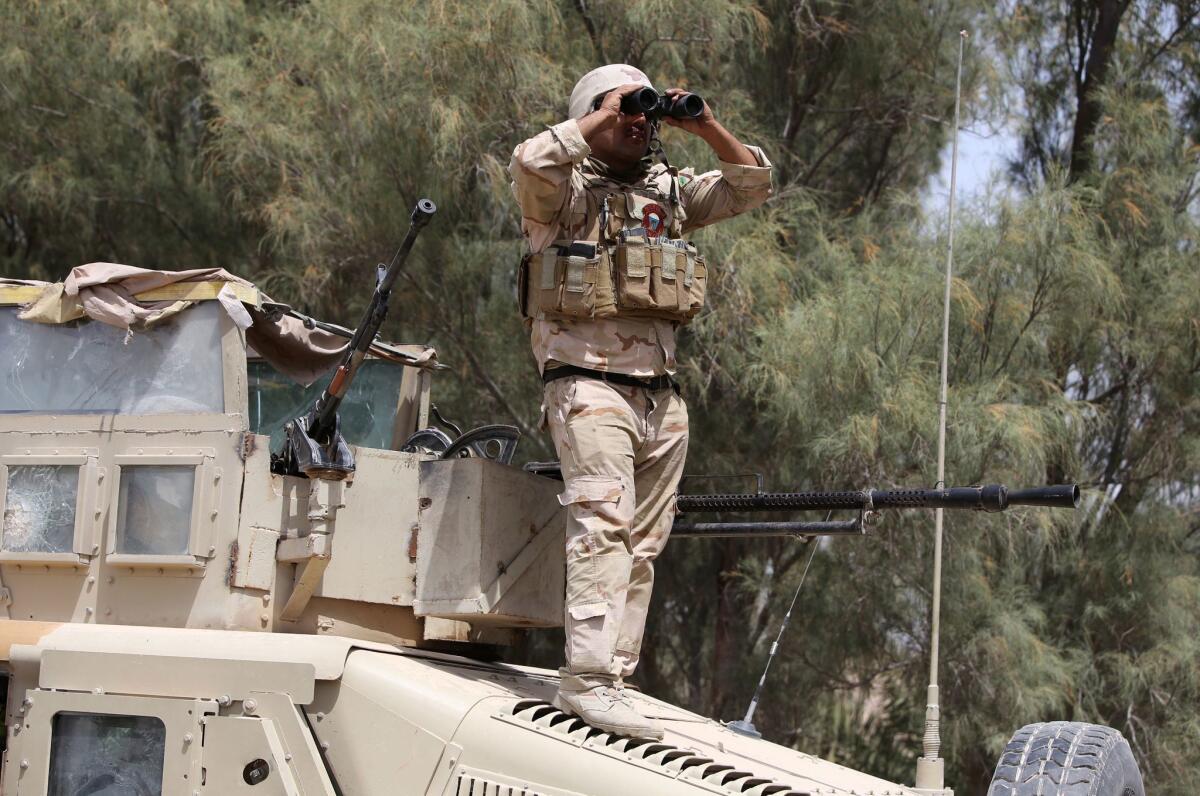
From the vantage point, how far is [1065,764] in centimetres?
511

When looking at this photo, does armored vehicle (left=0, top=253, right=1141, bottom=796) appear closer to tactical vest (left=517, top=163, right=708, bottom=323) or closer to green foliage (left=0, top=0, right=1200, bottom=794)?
tactical vest (left=517, top=163, right=708, bottom=323)

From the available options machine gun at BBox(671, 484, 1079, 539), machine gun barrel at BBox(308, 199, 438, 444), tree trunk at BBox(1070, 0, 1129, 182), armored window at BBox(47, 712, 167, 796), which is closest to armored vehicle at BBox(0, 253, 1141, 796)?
armored window at BBox(47, 712, 167, 796)

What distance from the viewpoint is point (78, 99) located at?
11508mm

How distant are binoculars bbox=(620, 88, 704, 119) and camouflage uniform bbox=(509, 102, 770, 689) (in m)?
0.22

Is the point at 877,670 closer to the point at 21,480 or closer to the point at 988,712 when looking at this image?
the point at 988,712

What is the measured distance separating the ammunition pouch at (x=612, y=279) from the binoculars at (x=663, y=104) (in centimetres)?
39

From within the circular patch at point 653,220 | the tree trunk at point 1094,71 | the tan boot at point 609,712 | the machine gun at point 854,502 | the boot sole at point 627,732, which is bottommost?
the boot sole at point 627,732

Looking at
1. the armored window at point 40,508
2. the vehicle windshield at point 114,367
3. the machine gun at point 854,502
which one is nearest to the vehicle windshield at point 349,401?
the vehicle windshield at point 114,367

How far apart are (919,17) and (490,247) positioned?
3.29m

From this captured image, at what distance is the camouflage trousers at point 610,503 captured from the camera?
4605 mm

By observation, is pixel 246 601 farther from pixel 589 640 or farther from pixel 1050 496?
pixel 1050 496

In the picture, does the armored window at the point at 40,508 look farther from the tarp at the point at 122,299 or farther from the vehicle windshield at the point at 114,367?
the tarp at the point at 122,299

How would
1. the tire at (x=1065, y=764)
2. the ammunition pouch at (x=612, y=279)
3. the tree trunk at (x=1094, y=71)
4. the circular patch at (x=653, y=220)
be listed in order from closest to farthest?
the ammunition pouch at (x=612, y=279) < the tire at (x=1065, y=764) < the circular patch at (x=653, y=220) < the tree trunk at (x=1094, y=71)

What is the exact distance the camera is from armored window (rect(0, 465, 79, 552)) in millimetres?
5070
